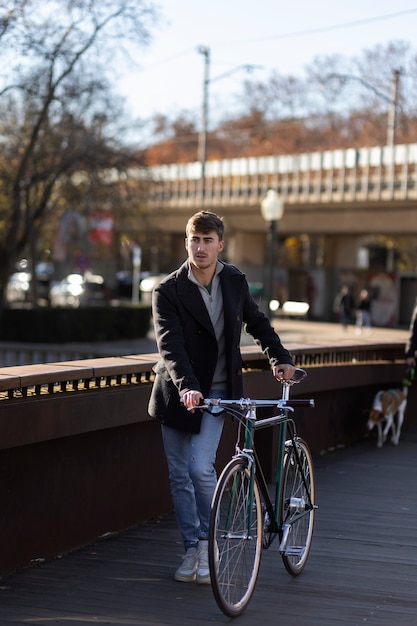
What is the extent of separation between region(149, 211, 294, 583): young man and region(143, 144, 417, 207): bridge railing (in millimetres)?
35644

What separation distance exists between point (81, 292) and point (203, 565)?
50080mm

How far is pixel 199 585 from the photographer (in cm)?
648

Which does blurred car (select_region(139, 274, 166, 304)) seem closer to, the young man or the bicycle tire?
the bicycle tire

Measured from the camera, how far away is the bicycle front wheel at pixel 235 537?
566 centimetres

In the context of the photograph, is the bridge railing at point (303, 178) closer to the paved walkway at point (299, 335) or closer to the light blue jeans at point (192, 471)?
the paved walkway at point (299, 335)

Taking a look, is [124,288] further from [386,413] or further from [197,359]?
[197,359]

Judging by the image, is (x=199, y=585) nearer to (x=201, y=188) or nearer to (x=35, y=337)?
(x=35, y=337)

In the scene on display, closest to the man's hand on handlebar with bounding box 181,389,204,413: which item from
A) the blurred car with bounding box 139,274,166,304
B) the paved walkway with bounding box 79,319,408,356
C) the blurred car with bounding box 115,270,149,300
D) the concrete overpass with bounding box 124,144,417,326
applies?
the paved walkway with bounding box 79,319,408,356

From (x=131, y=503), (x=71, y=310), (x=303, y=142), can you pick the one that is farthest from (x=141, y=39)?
(x=303, y=142)

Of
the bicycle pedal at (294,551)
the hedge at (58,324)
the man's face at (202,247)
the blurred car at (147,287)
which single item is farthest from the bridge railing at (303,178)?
the man's face at (202,247)

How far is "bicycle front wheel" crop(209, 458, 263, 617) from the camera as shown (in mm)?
5664

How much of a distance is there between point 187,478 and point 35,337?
93.8 feet

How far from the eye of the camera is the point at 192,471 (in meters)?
6.39

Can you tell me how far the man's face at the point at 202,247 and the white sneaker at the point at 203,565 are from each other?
1.48m
